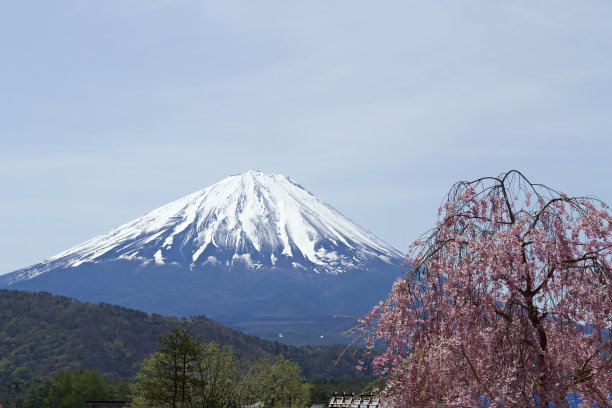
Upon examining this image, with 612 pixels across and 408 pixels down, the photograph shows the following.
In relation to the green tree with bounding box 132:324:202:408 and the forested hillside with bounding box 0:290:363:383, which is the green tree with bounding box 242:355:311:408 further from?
the forested hillside with bounding box 0:290:363:383

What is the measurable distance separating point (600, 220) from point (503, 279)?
163 centimetres

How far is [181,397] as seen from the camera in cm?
4341

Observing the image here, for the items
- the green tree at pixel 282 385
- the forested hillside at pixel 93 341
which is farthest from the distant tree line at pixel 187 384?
the forested hillside at pixel 93 341

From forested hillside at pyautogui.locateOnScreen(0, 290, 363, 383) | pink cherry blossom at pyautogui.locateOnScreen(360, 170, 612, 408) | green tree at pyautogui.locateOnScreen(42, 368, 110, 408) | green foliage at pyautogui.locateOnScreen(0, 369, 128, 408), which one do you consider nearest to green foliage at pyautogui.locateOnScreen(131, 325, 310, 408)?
green tree at pyautogui.locateOnScreen(42, 368, 110, 408)

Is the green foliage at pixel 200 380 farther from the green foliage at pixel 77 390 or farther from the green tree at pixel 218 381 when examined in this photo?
the green foliage at pixel 77 390

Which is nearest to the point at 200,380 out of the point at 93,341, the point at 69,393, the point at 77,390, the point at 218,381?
the point at 218,381

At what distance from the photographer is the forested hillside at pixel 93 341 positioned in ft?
550

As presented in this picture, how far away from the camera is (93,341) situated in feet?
593

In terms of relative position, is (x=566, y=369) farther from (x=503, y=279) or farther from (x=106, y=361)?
(x=106, y=361)

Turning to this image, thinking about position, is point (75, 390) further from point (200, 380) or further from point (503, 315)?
point (503, 315)

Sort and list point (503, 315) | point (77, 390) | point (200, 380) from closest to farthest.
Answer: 1. point (503, 315)
2. point (200, 380)
3. point (77, 390)

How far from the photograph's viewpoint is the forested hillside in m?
168

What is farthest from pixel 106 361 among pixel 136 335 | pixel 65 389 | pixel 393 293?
pixel 393 293

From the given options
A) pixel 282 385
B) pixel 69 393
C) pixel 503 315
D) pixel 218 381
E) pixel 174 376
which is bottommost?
pixel 69 393
